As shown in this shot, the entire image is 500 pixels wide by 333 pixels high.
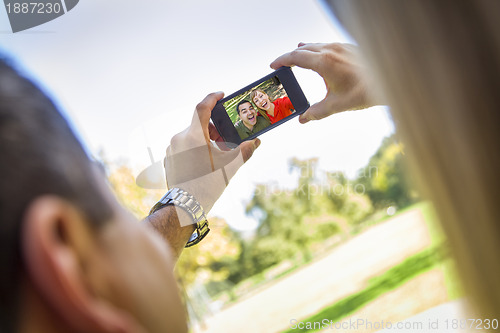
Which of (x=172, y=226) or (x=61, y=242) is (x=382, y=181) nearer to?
(x=172, y=226)

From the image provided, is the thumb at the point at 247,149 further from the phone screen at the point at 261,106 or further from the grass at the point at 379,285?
the grass at the point at 379,285

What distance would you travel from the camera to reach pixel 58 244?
0.86 feet

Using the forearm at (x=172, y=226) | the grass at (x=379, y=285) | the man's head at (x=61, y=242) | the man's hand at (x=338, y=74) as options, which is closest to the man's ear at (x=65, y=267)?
the man's head at (x=61, y=242)

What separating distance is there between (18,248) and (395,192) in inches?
386

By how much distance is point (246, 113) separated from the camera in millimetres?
1053

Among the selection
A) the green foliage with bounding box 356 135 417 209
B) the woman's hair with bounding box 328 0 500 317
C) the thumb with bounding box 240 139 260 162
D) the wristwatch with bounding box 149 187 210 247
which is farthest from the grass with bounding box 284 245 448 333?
the woman's hair with bounding box 328 0 500 317

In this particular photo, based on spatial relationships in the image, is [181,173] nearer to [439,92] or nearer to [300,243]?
[439,92]

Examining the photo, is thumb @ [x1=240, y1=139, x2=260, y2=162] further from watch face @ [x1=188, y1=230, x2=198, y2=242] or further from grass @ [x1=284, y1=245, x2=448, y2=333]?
grass @ [x1=284, y1=245, x2=448, y2=333]

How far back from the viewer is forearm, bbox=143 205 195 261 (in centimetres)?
87

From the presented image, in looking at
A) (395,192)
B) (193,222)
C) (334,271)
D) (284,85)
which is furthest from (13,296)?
(395,192)

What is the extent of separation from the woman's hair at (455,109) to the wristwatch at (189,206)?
2.14ft

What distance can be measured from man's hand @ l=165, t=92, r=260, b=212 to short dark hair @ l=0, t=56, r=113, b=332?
27.0 inches

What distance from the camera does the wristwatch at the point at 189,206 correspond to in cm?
93

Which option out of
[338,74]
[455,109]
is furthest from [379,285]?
[455,109]
